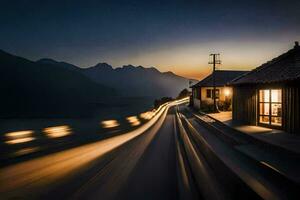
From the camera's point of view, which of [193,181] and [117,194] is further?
[193,181]

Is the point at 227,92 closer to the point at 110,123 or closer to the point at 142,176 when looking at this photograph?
the point at 110,123

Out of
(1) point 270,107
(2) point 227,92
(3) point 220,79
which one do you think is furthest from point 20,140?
(3) point 220,79

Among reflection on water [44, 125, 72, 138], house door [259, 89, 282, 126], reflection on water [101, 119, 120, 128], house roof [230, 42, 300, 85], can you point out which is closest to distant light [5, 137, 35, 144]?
reflection on water [44, 125, 72, 138]

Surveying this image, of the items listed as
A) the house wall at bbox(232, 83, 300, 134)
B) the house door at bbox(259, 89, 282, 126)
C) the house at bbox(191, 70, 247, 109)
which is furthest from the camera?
the house at bbox(191, 70, 247, 109)

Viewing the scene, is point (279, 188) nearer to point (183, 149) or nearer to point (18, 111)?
point (183, 149)

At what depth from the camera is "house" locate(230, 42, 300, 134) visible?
1267cm

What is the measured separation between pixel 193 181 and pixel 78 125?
320 inches

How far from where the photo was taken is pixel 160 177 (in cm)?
663

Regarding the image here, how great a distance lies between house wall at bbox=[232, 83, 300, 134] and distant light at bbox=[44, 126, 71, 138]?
12284 mm

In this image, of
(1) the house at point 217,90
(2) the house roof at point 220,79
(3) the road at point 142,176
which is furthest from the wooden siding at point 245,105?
(2) the house roof at point 220,79

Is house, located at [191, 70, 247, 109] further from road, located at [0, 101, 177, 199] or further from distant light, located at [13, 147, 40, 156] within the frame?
distant light, located at [13, 147, 40, 156]

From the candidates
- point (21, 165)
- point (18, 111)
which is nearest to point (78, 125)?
point (21, 165)

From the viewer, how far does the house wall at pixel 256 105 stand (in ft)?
41.0

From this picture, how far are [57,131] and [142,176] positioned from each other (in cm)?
578
